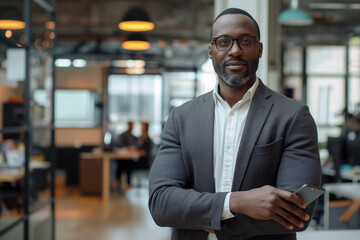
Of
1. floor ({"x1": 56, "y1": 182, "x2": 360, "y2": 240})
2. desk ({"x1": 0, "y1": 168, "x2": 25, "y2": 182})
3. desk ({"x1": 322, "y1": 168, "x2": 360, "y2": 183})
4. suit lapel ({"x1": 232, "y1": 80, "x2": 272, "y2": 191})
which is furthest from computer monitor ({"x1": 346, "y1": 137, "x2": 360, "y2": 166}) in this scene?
suit lapel ({"x1": 232, "y1": 80, "x2": 272, "y2": 191})

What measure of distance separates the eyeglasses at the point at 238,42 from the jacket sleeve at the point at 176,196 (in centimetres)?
29

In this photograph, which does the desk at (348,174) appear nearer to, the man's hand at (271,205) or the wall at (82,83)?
the man's hand at (271,205)

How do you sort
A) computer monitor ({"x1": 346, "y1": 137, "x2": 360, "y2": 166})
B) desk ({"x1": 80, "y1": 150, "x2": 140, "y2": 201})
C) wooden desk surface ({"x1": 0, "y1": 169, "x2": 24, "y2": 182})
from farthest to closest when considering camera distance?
desk ({"x1": 80, "y1": 150, "x2": 140, "y2": 201}) < computer monitor ({"x1": 346, "y1": 137, "x2": 360, "y2": 166}) < wooden desk surface ({"x1": 0, "y1": 169, "x2": 24, "y2": 182})

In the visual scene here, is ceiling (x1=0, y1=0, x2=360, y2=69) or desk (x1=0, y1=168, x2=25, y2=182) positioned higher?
ceiling (x1=0, y1=0, x2=360, y2=69)

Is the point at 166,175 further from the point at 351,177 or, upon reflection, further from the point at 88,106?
the point at 88,106

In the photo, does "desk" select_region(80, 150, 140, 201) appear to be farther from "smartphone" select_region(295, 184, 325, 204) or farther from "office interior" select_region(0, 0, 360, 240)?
"smartphone" select_region(295, 184, 325, 204)

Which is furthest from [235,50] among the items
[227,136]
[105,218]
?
[105,218]

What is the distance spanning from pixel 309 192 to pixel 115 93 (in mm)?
12450

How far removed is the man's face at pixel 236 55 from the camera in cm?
149

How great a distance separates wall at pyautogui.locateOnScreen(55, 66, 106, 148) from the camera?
1246cm

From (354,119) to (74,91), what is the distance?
25.4 feet

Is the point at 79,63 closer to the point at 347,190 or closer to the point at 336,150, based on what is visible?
the point at 336,150

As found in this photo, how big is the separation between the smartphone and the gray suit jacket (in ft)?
0.19

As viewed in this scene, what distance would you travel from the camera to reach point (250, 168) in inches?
57.9
